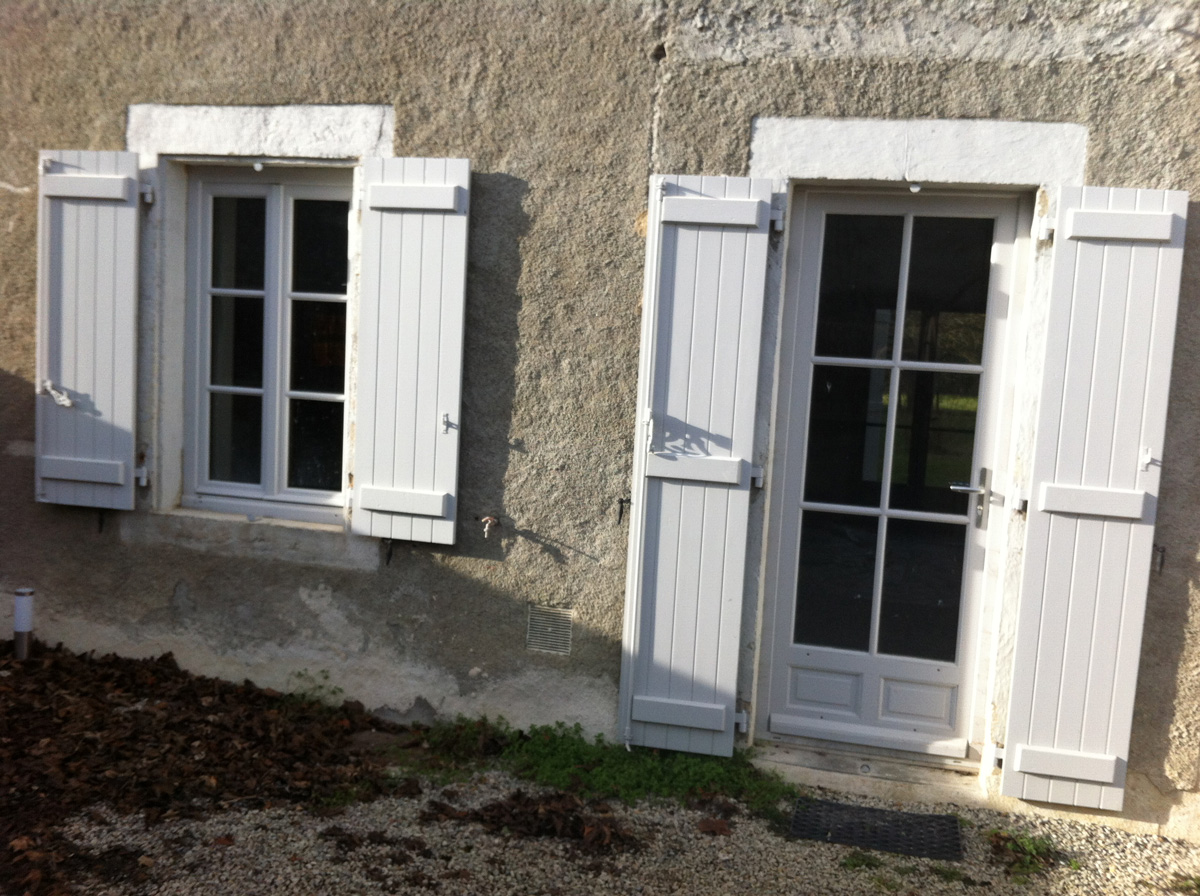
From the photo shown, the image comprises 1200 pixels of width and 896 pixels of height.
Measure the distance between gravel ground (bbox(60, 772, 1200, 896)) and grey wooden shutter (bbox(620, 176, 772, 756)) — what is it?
45 cm

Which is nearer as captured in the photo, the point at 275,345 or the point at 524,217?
the point at 524,217

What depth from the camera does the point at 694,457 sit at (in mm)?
3684

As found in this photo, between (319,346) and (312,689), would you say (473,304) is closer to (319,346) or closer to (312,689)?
(319,346)

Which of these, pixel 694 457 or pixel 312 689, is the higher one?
pixel 694 457

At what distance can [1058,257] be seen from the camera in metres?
3.38

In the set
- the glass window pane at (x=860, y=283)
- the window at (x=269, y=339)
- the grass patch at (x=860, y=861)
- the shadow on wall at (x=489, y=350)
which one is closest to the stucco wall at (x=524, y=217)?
the shadow on wall at (x=489, y=350)

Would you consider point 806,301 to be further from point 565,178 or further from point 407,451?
point 407,451

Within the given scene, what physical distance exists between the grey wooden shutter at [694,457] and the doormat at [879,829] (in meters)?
0.38

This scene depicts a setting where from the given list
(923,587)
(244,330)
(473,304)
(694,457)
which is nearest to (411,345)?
(473,304)

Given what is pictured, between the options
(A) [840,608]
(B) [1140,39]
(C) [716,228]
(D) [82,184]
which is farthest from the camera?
(D) [82,184]

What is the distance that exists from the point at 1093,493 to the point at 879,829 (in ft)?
4.40

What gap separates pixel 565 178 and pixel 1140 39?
200cm

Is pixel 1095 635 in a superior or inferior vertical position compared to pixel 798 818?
superior

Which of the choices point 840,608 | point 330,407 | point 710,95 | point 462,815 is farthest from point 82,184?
point 840,608
